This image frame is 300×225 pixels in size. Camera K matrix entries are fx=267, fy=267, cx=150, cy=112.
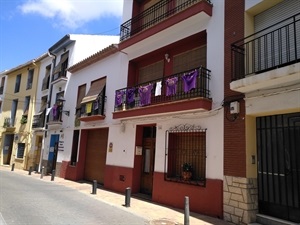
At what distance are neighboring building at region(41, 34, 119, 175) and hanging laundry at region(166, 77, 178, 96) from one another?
345 inches

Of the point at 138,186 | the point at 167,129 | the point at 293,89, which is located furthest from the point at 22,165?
the point at 293,89

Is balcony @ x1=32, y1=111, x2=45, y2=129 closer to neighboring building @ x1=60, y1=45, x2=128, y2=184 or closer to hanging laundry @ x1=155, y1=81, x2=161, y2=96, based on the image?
neighboring building @ x1=60, y1=45, x2=128, y2=184

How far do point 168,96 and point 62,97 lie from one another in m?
10.7

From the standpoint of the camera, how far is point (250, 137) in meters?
7.50

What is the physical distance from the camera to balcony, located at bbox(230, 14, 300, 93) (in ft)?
20.9

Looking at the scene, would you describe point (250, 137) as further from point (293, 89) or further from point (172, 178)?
point (172, 178)

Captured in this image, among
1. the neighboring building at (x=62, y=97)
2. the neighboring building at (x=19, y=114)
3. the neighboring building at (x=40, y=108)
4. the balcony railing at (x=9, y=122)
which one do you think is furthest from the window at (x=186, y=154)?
the balcony railing at (x=9, y=122)

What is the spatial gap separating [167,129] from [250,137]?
Answer: 3446 millimetres

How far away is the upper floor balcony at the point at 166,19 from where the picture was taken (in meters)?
9.23

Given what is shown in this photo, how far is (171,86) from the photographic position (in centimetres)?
976

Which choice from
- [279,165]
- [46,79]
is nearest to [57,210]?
[279,165]

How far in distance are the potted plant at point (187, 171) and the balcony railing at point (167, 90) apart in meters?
2.42

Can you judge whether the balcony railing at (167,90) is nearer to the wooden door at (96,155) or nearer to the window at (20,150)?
the wooden door at (96,155)

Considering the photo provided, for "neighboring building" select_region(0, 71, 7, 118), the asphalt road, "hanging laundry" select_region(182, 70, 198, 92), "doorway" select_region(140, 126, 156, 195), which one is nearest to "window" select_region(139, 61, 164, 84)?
"doorway" select_region(140, 126, 156, 195)
